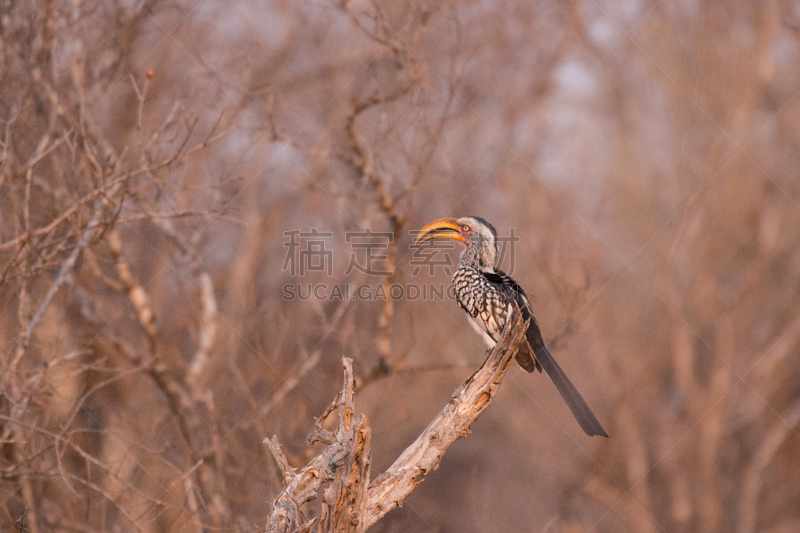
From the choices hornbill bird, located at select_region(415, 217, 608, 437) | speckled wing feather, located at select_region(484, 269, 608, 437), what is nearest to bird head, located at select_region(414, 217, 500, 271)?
hornbill bird, located at select_region(415, 217, 608, 437)

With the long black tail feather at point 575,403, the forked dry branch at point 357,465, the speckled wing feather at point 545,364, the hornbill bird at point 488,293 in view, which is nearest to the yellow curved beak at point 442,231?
the hornbill bird at point 488,293

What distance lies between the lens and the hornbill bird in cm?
366

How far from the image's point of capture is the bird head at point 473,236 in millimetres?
4297

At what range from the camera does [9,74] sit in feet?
14.9

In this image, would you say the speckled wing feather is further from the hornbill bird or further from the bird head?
the bird head

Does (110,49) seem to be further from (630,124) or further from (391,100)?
(630,124)

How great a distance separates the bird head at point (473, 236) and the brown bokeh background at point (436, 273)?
30 centimetres

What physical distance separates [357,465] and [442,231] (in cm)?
239

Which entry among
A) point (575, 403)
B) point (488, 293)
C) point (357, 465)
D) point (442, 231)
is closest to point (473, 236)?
point (442, 231)

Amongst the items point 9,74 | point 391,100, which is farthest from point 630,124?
point 9,74

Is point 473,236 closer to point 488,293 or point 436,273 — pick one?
point 488,293

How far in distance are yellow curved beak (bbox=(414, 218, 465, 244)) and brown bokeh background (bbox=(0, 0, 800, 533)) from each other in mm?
259

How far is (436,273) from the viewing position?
25.0ft

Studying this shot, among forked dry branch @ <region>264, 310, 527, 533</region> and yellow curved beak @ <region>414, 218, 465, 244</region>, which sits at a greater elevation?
yellow curved beak @ <region>414, 218, 465, 244</region>
